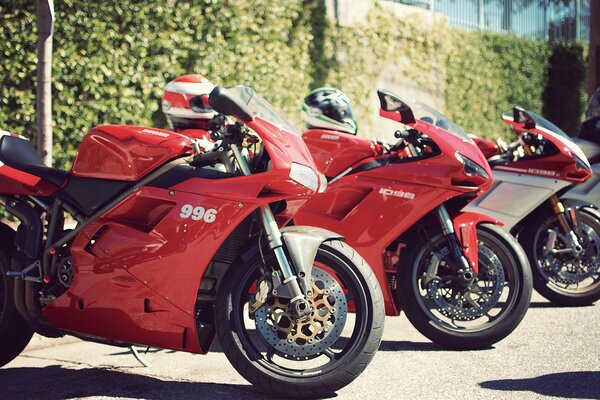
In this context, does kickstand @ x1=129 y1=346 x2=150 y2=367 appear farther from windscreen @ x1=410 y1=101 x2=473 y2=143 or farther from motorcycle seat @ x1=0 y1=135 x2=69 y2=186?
windscreen @ x1=410 y1=101 x2=473 y2=143

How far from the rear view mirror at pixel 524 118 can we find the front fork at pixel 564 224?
0.60 metres

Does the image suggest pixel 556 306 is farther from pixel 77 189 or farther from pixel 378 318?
pixel 77 189

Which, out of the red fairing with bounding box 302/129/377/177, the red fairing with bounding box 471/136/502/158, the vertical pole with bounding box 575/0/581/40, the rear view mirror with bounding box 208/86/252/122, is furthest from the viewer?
the vertical pole with bounding box 575/0/581/40

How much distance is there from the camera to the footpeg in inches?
181

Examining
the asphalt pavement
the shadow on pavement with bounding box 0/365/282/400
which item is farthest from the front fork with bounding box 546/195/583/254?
the shadow on pavement with bounding box 0/365/282/400

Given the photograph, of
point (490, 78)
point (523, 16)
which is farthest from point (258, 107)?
point (523, 16)

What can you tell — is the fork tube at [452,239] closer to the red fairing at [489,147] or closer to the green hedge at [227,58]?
the red fairing at [489,147]

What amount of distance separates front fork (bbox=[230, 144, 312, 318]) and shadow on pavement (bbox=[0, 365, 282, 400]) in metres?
0.48

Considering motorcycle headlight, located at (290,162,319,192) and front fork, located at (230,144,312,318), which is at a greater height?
motorcycle headlight, located at (290,162,319,192)

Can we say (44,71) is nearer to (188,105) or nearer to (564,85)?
(188,105)

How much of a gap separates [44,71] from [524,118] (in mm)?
3363

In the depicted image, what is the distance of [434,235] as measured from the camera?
216 inches

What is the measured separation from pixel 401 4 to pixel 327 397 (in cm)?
1109

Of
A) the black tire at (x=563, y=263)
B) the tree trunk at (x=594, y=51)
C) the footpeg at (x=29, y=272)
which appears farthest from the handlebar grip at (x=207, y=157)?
the tree trunk at (x=594, y=51)
